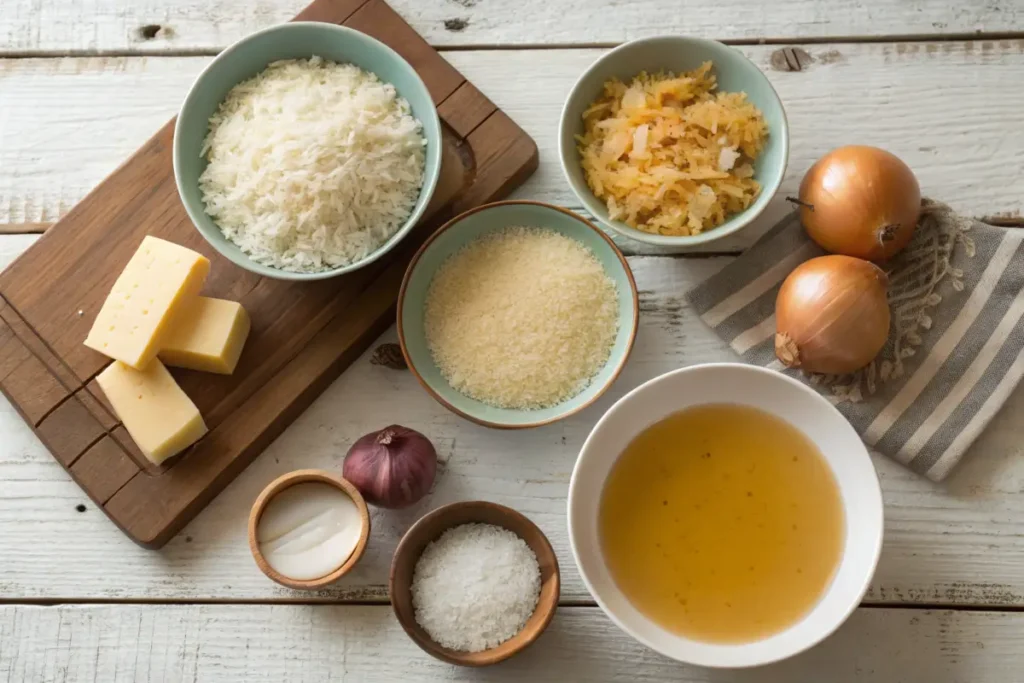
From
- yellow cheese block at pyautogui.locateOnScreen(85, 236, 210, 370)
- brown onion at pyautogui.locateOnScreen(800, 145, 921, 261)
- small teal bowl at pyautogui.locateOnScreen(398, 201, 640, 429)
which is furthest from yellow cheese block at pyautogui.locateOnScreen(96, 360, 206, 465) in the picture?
brown onion at pyautogui.locateOnScreen(800, 145, 921, 261)

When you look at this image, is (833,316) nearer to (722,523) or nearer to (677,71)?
(722,523)

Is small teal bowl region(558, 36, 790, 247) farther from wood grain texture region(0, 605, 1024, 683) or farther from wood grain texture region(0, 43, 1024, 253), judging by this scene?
wood grain texture region(0, 605, 1024, 683)

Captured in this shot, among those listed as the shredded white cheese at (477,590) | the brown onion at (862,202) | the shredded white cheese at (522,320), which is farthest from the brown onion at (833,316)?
the shredded white cheese at (477,590)

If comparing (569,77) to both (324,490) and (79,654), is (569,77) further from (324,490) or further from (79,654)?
(79,654)

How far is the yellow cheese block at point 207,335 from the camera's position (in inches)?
54.5

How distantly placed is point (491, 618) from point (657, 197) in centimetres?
69

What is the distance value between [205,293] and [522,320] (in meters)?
0.52

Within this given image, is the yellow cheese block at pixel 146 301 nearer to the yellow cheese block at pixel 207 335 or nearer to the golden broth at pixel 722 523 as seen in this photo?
the yellow cheese block at pixel 207 335

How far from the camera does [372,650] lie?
56.1 inches

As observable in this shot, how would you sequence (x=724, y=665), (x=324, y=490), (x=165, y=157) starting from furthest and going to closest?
(x=165, y=157) → (x=324, y=490) → (x=724, y=665)

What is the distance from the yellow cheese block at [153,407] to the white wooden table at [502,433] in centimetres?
14

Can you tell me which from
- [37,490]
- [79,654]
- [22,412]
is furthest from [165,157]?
[79,654]

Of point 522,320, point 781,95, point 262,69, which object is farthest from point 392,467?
point 781,95

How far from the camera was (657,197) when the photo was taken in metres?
1.42
